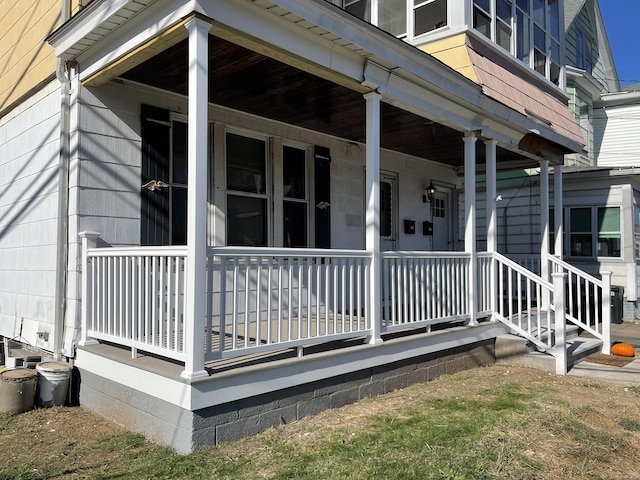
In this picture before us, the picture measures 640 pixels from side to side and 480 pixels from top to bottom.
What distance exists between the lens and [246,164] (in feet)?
21.6

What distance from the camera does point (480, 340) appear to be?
6.75 meters

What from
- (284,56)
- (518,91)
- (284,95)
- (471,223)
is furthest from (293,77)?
(518,91)

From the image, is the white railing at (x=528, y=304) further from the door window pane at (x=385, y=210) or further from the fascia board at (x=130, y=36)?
the fascia board at (x=130, y=36)

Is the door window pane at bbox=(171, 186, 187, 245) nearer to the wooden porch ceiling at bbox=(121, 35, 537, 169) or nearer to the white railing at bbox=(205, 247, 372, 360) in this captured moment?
the white railing at bbox=(205, 247, 372, 360)

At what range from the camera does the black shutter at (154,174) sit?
5.39 meters

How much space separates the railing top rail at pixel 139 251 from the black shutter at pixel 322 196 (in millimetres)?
3230

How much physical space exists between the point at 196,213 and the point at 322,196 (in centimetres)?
388

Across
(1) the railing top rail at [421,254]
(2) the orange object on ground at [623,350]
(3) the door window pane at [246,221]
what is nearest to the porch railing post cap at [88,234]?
(3) the door window pane at [246,221]

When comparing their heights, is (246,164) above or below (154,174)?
above

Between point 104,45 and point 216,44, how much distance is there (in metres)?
1.10

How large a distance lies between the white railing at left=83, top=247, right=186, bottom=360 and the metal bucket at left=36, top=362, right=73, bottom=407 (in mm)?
406

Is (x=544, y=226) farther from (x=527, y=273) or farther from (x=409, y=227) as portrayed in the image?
(x=527, y=273)

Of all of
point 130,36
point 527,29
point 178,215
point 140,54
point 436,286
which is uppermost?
point 527,29

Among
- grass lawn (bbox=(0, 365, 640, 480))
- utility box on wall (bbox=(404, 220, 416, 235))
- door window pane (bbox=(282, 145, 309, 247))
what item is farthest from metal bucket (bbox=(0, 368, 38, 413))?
utility box on wall (bbox=(404, 220, 416, 235))
